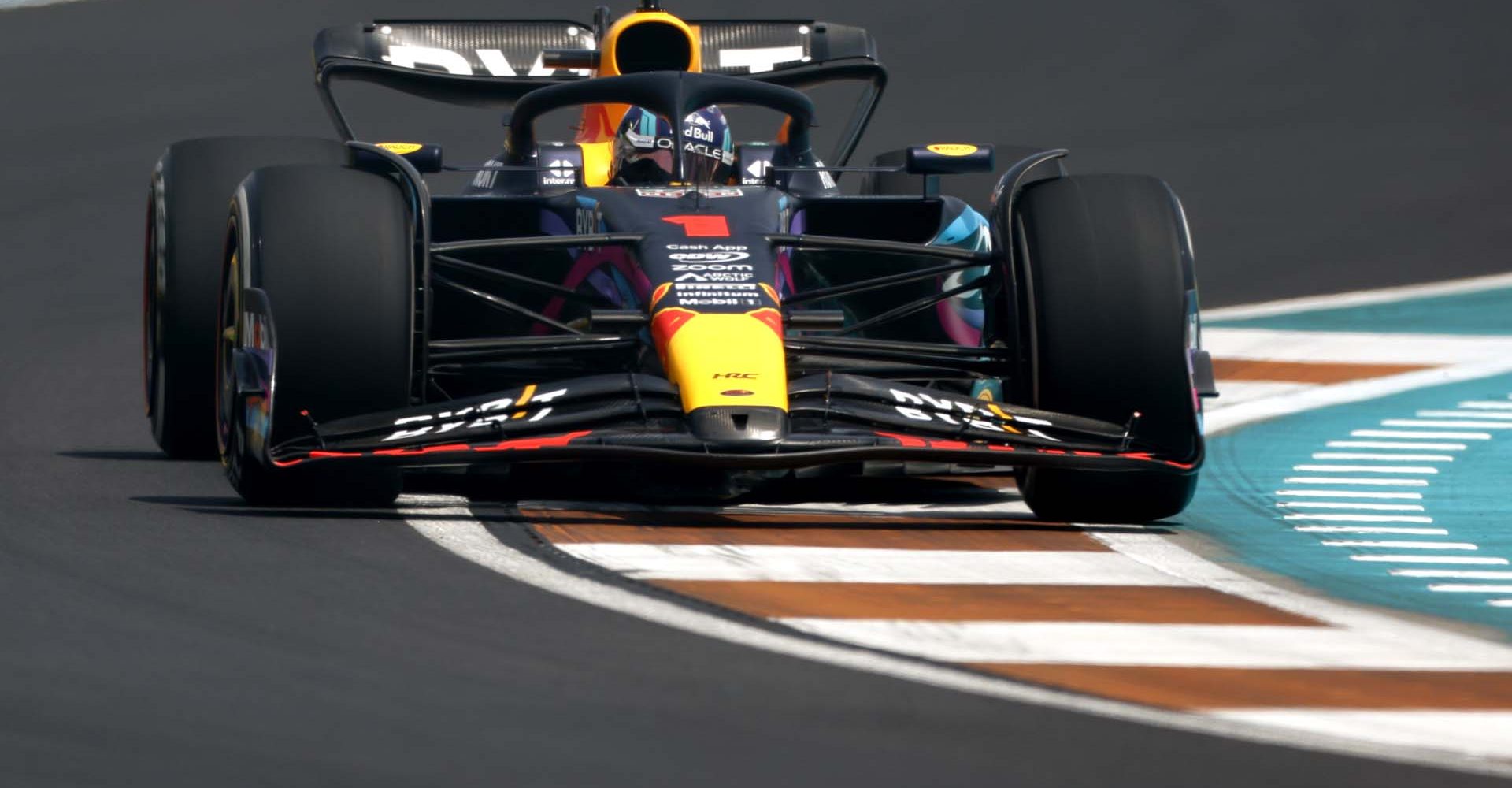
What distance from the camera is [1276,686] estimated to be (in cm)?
568

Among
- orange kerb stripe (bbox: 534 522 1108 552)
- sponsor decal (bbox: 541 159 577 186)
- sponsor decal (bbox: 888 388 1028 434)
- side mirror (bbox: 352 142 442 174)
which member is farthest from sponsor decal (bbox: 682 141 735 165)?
orange kerb stripe (bbox: 534 522 1108 552)

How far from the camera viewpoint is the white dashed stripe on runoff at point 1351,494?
895 cm

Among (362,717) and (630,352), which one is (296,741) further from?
(630,352)

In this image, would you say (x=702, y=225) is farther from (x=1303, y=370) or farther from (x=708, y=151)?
(x=1303, y=370)

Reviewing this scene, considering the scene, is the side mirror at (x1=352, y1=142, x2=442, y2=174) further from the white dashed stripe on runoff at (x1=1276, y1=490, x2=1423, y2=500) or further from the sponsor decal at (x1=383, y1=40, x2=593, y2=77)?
the white dashed stripe on runoff at (x1=1276, y1=490, x2=1423, y2=500)

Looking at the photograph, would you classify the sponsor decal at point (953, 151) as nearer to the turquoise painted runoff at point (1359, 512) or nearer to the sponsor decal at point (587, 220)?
the sponsor decal at point (587, 220)

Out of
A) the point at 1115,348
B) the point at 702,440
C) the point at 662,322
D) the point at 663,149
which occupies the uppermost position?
the point at 663,149

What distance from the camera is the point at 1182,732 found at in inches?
204

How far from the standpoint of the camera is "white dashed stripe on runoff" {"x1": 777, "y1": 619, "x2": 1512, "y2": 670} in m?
5.95

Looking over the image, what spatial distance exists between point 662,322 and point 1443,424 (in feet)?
13.1

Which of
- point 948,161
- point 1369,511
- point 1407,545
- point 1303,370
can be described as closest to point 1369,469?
point 1369,511

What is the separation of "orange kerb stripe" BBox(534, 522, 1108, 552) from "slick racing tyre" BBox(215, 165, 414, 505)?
2.15 feet

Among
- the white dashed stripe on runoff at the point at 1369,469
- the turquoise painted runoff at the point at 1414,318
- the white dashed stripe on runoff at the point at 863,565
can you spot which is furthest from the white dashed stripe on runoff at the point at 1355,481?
the turquoise painted runoff at the point at 1414,318

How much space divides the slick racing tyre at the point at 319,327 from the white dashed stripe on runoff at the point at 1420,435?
4.19m
